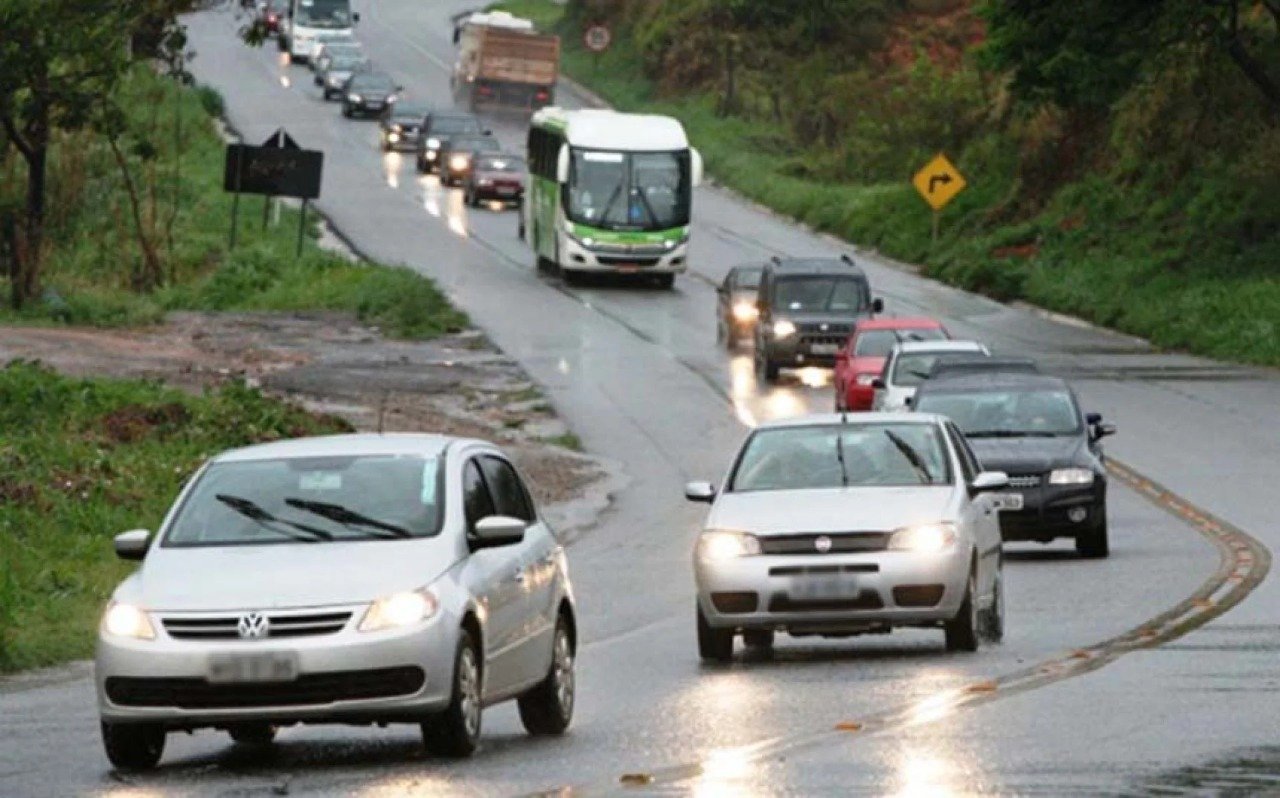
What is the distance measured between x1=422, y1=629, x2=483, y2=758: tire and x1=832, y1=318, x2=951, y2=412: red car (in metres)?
28.9

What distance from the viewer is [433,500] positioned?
15.5m

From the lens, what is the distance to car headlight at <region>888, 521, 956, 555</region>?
1947cm

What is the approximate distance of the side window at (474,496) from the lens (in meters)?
15.6

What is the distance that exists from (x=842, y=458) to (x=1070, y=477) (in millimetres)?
7437

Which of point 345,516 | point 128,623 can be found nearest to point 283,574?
point 128,623

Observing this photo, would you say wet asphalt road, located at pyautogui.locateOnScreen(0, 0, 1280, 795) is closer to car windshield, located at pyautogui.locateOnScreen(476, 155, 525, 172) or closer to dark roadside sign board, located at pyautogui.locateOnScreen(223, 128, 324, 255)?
dark roadside sign board, located at pyautogui.locateOnScreen(223, 128, 324, 255)

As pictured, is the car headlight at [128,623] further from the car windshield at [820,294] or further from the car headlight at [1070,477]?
the car windshield at [820,294]

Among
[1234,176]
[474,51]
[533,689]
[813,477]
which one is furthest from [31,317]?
[474,51]

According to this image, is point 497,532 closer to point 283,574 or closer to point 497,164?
point 283,574

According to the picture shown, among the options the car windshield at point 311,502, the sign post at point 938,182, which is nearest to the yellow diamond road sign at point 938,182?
the sign post at point 938,182

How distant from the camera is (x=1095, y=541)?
28.0 metres

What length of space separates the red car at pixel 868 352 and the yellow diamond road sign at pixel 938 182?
79.1 feet

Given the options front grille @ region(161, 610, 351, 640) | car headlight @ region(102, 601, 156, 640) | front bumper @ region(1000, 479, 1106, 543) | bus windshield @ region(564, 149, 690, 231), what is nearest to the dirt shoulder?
front bumper @ region(1000, 479, 1106, 543)

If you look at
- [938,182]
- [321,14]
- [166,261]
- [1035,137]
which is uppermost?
[1035,137]
